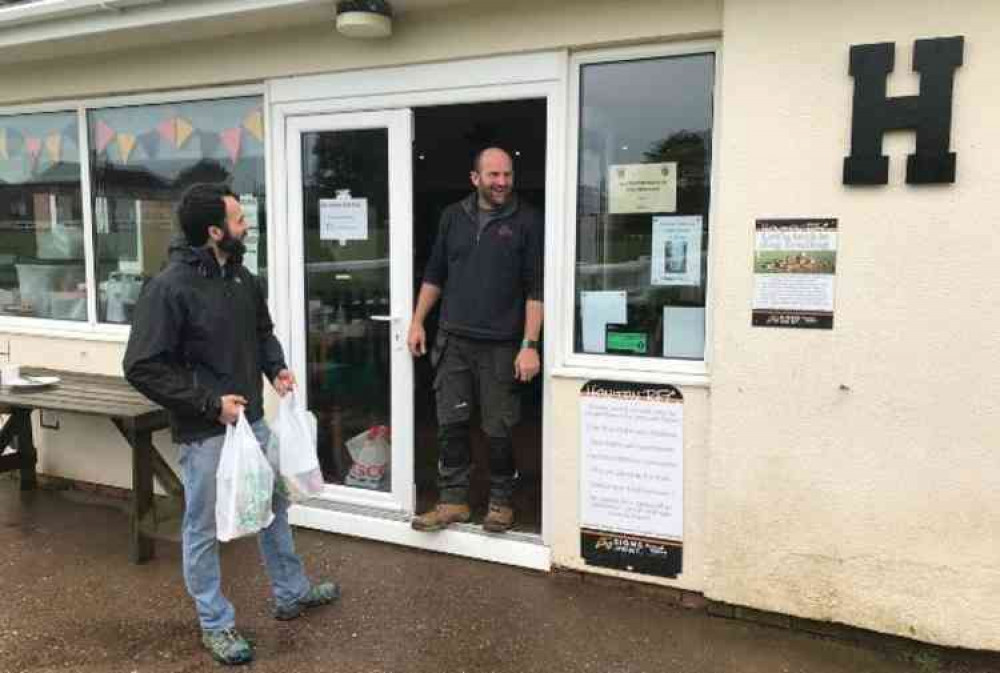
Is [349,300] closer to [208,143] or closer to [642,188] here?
[208,143]

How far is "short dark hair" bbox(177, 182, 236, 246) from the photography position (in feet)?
9.91

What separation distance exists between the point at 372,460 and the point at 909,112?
3046 mm

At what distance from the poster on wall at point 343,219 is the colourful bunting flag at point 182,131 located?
1.06 meters

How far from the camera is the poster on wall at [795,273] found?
317 centimetres

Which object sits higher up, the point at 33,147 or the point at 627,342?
the point at 33,147

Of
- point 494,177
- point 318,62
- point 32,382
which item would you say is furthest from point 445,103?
point 32,382

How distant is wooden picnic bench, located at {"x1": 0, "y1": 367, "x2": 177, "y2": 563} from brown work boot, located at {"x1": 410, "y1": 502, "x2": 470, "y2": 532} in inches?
53.1

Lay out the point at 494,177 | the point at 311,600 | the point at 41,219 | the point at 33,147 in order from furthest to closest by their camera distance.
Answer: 1. the point at 41,219
2. the point at 33,147
3. the point at 494,177
4. the point at 311,600

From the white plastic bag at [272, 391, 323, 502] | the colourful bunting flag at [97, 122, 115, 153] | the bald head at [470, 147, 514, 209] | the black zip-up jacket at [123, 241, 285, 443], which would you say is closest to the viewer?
the black zip-up jacket at [123, 241, 285, 443]

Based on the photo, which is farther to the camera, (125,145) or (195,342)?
(125,145)

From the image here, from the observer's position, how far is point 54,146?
17.4 feet

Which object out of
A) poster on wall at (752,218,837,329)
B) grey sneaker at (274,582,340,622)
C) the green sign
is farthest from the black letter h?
grey sneaker at (274,582,340,622)

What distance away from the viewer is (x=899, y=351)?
309 cm

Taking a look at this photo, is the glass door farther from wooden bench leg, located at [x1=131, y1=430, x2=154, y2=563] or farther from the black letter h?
the black letter h
